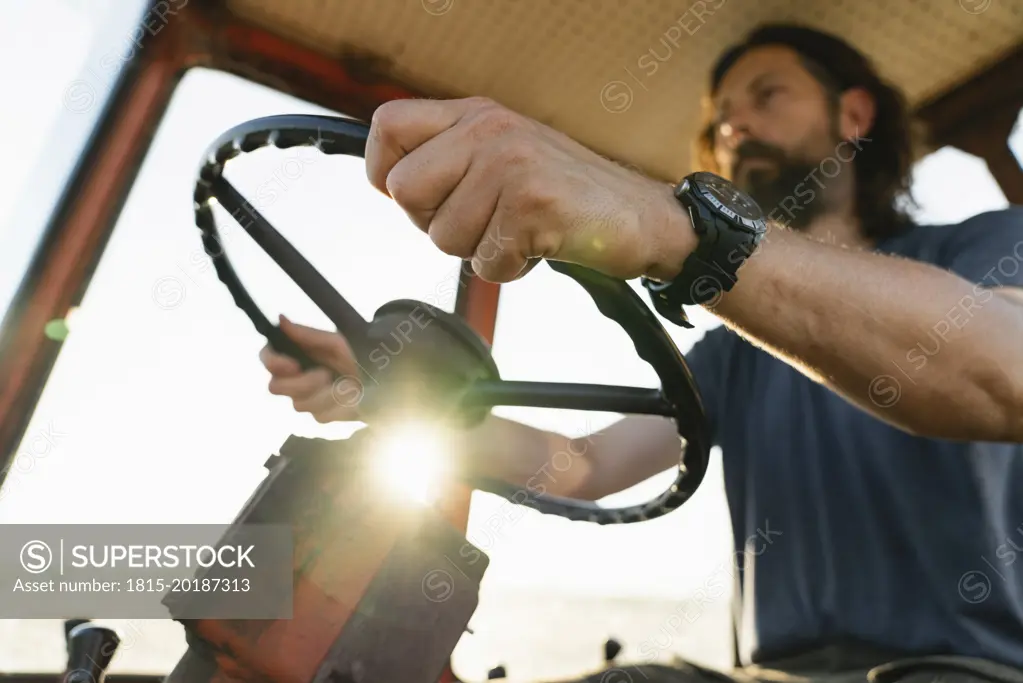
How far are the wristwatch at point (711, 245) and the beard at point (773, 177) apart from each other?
32.3 inches

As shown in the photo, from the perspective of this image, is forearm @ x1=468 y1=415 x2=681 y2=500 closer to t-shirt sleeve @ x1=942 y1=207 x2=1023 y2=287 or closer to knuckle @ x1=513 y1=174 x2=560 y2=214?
t-shirt sleeve @ x1=942 y1=207 x2=1023 y2=287

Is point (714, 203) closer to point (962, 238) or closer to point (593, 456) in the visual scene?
point (962, 238)

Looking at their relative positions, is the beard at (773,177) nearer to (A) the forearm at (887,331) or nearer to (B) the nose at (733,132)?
(B) the nose at (733,132)

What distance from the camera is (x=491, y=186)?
20.3 inches

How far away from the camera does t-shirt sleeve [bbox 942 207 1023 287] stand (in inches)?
34.0

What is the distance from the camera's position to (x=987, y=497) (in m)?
0.94

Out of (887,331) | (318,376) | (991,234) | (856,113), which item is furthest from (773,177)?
(318,376)

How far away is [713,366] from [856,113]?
0.66m

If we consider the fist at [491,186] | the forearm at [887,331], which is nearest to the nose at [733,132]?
the forearm at [887,331]

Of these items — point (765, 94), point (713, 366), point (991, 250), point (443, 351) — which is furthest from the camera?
point (765, 94)

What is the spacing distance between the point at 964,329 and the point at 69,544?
104 centimetres

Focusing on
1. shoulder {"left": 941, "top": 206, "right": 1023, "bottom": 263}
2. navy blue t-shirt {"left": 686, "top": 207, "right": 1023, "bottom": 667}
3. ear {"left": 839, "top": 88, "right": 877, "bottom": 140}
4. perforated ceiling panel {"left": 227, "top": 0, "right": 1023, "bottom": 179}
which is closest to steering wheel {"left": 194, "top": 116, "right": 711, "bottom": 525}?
navy blue t-shirt {"left": 686, "top": 207, "right": 1023, "bottom": 667}

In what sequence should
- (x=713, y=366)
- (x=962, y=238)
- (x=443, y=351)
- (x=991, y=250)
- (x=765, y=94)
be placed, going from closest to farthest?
(x=443, y=351) < (x=991, y=250) < (x=962, y=238) < (x=713, y=366) < (x=765, y=94)

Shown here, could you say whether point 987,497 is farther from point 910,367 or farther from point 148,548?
point 148,548
